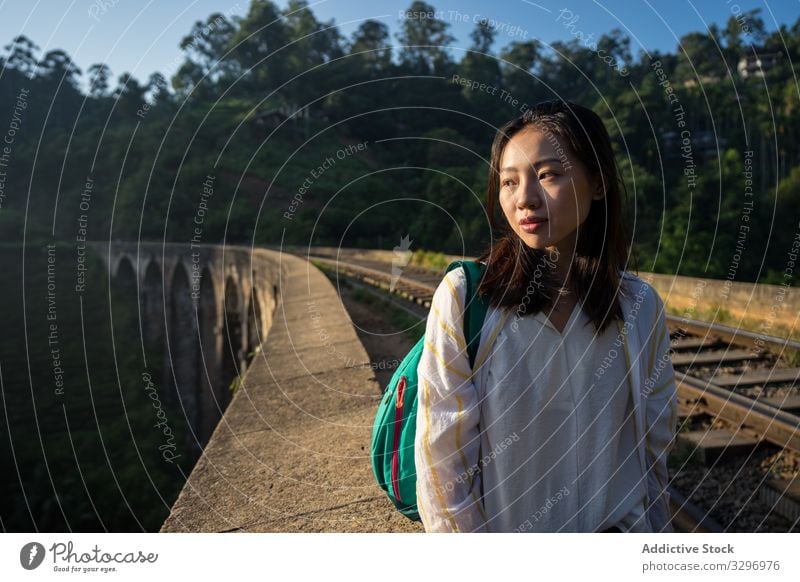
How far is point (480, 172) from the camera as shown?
20.8m

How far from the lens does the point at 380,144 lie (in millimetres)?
18047

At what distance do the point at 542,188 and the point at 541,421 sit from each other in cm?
50

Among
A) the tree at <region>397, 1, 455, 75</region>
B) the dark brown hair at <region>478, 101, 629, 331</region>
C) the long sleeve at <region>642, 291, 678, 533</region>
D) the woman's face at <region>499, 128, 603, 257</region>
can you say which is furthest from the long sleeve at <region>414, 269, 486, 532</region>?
the tree at <region>397, 1, 455, 75</region>

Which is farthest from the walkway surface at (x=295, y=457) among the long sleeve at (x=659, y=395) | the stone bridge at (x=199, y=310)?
the stone bridge at (x=199, y=310)

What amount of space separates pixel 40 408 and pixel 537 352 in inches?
956

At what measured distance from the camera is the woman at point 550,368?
1.45m

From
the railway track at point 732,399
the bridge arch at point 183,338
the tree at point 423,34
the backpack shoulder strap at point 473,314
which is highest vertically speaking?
the tree at point 423,34

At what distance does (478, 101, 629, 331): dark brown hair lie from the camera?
4.89ft

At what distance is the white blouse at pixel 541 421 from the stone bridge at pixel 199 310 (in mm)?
11475

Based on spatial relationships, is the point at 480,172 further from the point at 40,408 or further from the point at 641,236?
the point at 40,408

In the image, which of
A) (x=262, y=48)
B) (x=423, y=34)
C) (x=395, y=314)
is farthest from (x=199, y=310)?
(x=423, y=34)

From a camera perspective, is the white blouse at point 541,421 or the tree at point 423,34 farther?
the tree at point 423,34

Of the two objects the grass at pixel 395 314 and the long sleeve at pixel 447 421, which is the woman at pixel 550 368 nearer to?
the long sleeve at pixel 447 421
